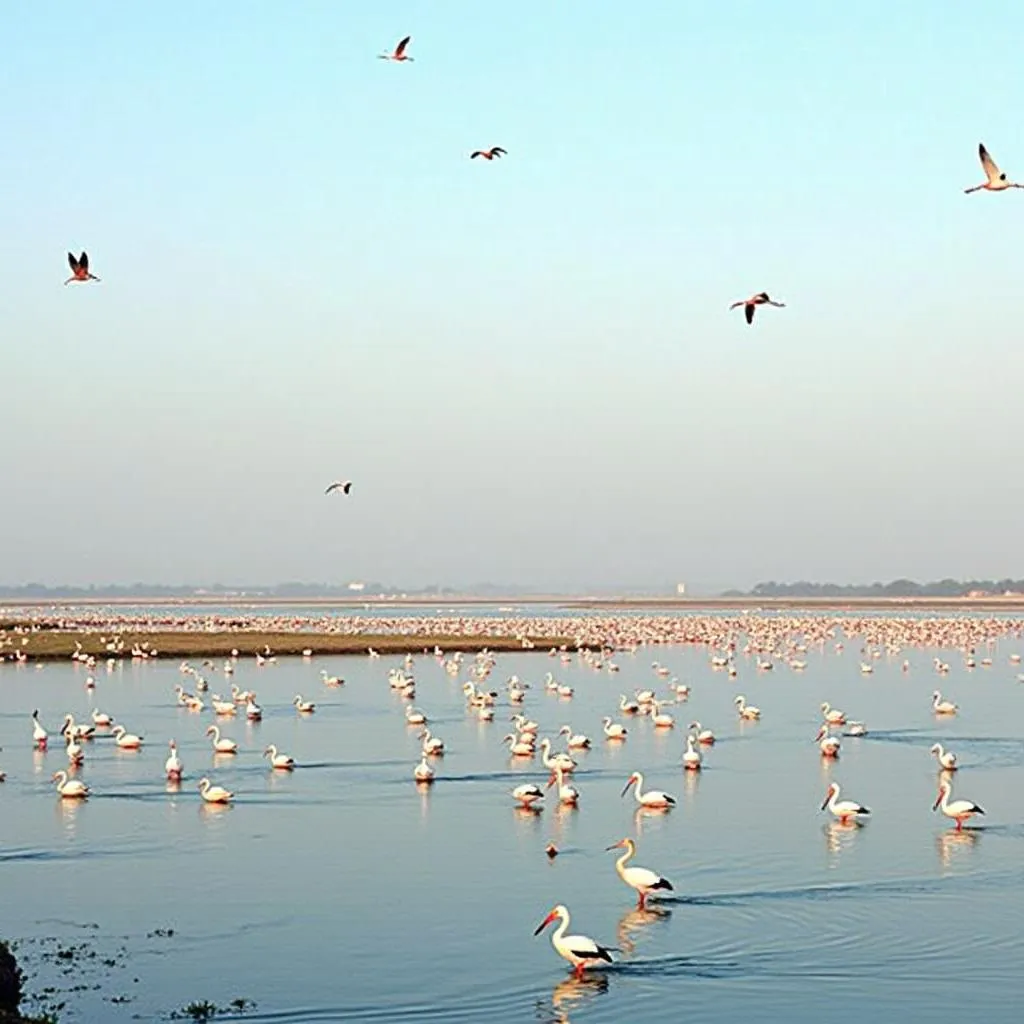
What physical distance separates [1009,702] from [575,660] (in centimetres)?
2621

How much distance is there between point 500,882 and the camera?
2425 centimetres

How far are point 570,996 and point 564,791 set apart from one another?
1324 centimetres

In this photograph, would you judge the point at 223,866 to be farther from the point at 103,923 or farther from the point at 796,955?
the point at 796,955

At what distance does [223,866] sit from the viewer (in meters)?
25.3

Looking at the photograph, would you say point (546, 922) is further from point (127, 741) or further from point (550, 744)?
point (127, 741)

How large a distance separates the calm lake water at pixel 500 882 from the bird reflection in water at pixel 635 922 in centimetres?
5

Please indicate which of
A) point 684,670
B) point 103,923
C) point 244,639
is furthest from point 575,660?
point 103,923

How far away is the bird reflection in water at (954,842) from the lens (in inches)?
1035

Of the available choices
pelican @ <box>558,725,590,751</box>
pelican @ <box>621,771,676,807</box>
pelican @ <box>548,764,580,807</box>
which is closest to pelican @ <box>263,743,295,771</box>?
pelican @ <box>548,764,580,807</box>

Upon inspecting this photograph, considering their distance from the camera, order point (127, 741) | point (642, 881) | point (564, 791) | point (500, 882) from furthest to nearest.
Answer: point (127, 741), point (564, 791), point (500, 882), point (642, 881)

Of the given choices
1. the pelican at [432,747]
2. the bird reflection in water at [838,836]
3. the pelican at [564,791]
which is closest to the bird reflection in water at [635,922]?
the bird reflection in water at [838,836]

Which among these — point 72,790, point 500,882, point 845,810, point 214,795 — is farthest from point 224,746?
point 500,882

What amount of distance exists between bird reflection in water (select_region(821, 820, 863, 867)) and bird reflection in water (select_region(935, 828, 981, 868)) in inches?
51.0

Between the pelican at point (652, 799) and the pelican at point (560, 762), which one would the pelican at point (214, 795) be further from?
the pelican at point (652, 799)
